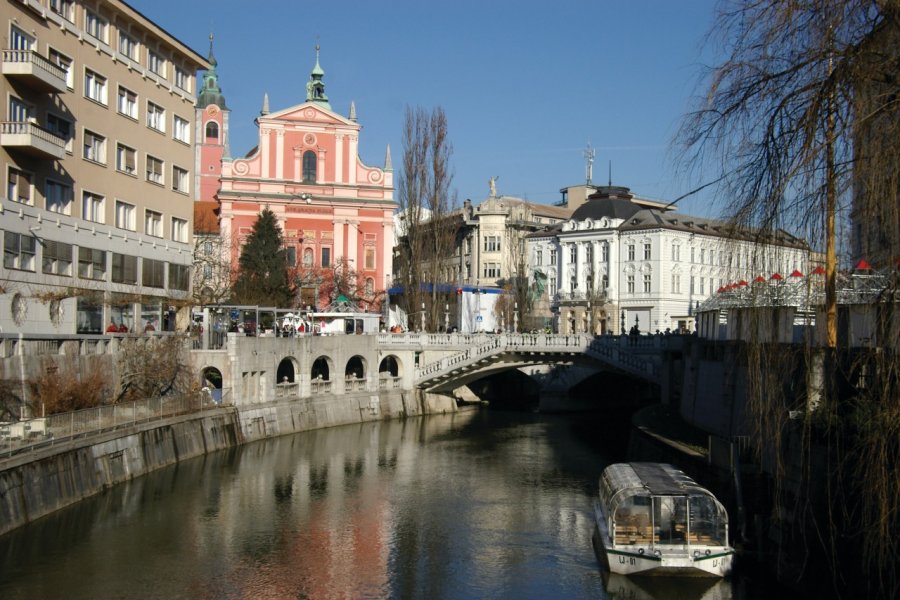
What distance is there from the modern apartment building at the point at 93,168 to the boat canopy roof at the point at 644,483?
78.5 ft

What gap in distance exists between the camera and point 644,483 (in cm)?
2786

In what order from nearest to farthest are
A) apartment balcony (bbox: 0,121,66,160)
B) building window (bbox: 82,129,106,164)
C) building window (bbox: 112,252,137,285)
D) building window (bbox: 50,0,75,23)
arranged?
1. apartment balcony (bbox: 0,121,66,160)
2. building window (bbox: 50,0,75,23)
3. building window (bbox: 82,129,106,164)
4. building window (bbox: 112,252,137,285)

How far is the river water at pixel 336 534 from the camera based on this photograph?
25891mm

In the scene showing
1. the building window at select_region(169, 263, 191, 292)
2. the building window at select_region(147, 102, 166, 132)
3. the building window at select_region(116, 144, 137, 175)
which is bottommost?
the building window at select_region(169, 263, 191, 292)

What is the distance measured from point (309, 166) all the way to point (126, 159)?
132 ft

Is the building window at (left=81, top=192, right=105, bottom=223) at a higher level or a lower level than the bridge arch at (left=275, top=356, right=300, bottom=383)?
higher

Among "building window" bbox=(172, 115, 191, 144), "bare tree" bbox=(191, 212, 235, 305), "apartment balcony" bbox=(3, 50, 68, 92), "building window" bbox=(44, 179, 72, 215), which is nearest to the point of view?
"apartment balcony" bbox=(3, 50, 68, 92)

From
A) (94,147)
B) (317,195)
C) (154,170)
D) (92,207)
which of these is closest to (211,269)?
(317,195)

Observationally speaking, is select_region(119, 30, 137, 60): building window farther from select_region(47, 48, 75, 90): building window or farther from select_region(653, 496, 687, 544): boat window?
select_region(653, 496, 687, 544): boat window

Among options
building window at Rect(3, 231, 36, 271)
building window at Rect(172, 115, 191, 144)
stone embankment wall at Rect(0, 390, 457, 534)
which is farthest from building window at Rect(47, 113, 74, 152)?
stone embankment wall at Rect(0, 390, 457, 534)

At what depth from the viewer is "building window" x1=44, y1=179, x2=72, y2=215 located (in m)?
43.7

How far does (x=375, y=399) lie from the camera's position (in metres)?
65.1

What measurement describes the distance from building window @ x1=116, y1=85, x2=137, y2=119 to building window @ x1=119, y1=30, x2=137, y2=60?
1809 millimetres

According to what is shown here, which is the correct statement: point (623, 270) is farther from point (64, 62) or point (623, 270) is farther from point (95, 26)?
point (64, 62)
